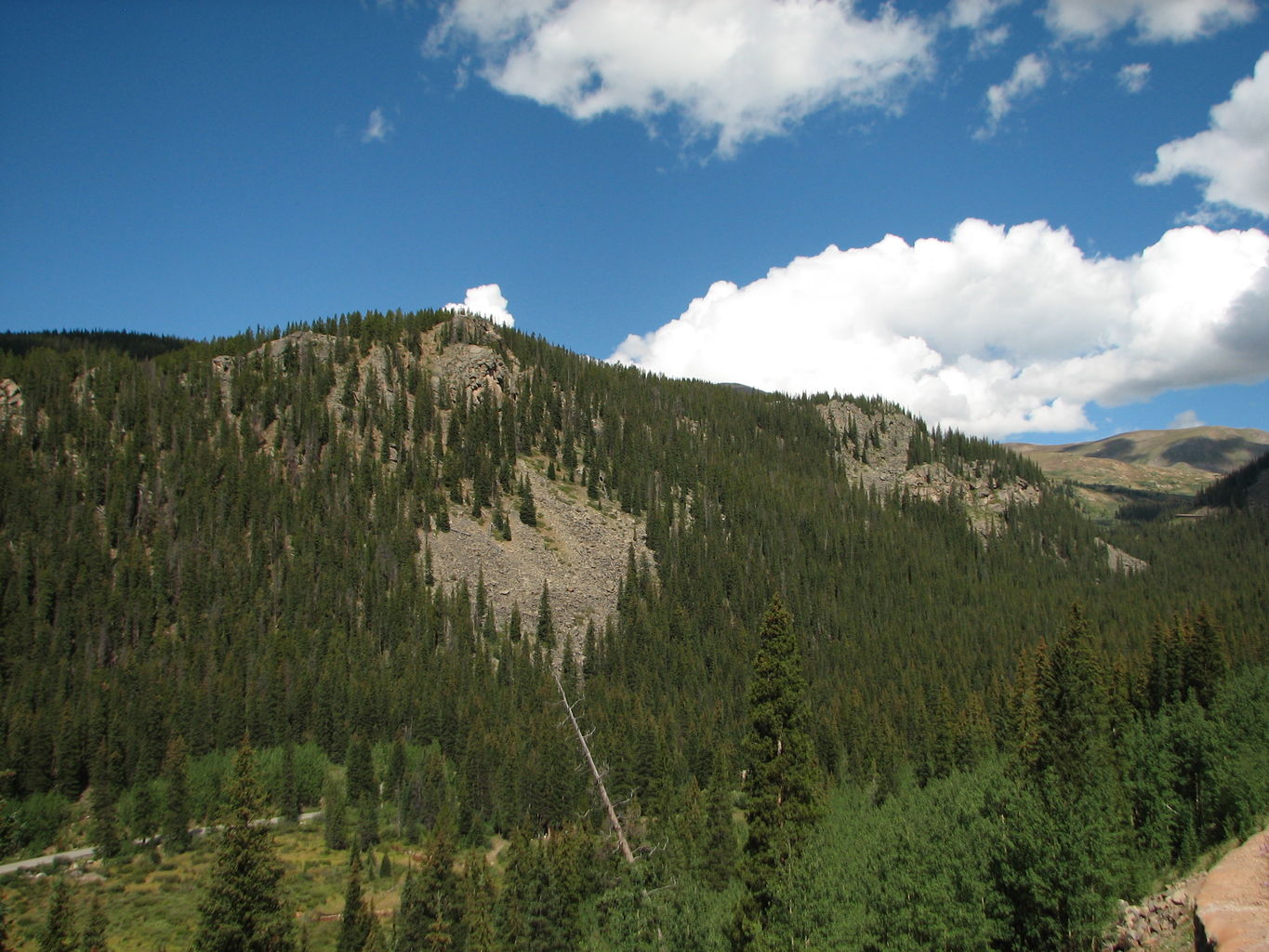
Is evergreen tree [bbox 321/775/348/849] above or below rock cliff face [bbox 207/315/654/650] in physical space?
below

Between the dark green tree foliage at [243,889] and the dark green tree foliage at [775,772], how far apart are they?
21637mm

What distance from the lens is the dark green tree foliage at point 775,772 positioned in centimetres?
3266

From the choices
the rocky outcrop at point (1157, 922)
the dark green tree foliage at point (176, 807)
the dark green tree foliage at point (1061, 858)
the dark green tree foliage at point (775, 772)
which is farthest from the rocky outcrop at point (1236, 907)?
the dark green tree foliage at point (176, 807)

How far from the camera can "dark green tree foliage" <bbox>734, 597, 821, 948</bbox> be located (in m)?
32.7

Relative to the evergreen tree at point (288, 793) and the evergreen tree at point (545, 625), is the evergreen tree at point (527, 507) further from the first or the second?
the evergreen tree at point (288, 793)

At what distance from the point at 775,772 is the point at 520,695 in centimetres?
9110

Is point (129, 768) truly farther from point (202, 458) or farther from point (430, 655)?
point (202, 458)

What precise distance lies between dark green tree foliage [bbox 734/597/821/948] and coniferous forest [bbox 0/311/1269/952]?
15cm

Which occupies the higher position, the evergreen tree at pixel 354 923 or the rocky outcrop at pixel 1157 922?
the rocky outcrop at pixel 1157 922

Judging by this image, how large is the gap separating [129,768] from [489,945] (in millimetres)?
77714

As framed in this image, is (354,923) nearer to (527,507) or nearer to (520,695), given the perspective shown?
(520,695)

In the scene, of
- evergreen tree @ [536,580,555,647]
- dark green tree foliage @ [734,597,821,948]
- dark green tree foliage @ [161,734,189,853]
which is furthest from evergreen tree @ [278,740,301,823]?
dark green tree foliage @ [734,597,821,948]

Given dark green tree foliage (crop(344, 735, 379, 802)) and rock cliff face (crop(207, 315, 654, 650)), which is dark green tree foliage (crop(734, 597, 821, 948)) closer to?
dark green tree foliage (crop(344, 735, 379, 802))

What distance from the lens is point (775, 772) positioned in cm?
3416
